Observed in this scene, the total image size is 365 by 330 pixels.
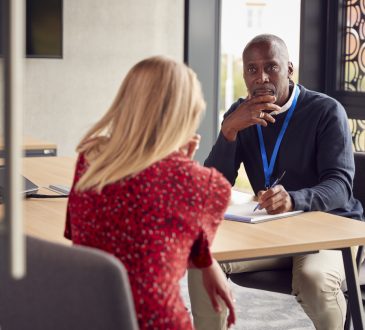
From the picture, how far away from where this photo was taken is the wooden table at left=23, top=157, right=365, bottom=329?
2055mm

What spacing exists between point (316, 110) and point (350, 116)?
6.05 feet

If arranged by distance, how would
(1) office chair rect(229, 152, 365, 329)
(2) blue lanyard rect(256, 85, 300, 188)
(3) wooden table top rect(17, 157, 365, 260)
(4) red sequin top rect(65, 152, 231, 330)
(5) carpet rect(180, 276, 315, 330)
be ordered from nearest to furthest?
(4) red sequin top rect(65, 152, 231, 330)
(3) wooden table top rect(17, 157, 365, 260)
(1) office chair rect(229, 152, 365, 329)
(2) blue lanyard rect(256, 85, 300, 188)
(5) carpet rect(180, 276, 315, 330)

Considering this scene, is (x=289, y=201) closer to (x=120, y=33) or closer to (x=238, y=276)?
(x=238, y=276)

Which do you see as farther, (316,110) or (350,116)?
(350,116)

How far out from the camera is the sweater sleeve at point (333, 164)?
262cm

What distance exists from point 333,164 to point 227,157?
437 millimetres

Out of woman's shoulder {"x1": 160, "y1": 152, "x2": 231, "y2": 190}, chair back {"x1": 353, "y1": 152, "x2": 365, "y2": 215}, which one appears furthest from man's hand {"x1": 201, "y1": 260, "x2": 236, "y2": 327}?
chair back {"x1": 353, "y1": 152, "x2": 365, "y2": 215}

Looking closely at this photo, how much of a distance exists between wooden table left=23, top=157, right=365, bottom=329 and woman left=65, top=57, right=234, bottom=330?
410mm

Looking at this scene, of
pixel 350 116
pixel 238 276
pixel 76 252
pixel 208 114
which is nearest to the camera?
pixel 76 252

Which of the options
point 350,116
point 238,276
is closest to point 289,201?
point 238,276

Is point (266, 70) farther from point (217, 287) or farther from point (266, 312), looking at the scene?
point (266, 312)

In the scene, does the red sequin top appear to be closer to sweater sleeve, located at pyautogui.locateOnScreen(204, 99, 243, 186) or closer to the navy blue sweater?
the navy blue sweater

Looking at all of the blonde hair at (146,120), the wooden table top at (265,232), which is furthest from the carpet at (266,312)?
the blonde hair at (146,120)

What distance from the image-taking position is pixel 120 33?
597cm
